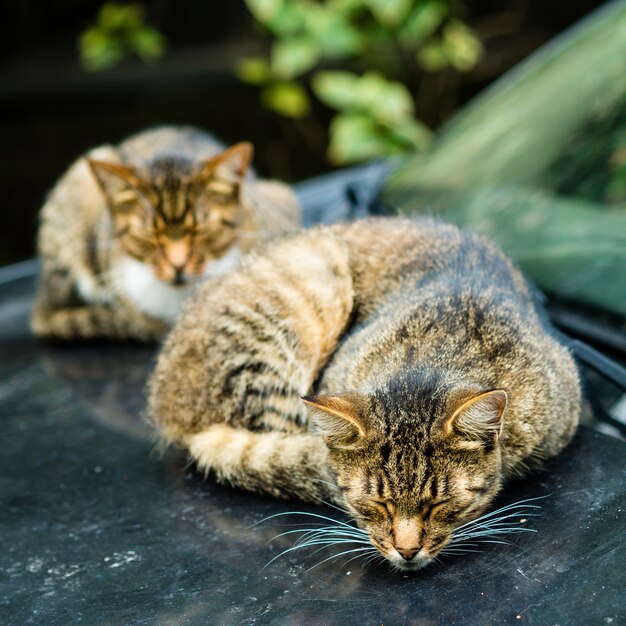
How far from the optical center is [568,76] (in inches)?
127

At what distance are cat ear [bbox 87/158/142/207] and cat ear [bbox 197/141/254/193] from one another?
27 centimetres

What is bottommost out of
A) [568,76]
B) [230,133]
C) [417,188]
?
[230,133]

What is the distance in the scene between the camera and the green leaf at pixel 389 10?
4.83 m

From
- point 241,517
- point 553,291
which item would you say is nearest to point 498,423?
point 241,517

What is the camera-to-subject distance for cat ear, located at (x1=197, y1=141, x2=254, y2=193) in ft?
11.7

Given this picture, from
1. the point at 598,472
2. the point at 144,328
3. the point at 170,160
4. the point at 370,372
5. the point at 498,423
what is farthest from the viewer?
the point at 170,160

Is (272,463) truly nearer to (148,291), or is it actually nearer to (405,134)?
(148,291)

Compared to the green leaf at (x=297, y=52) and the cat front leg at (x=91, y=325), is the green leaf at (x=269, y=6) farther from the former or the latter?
the cat front leg at (x=91, y=325)

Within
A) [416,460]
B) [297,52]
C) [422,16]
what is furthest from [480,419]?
[422,16]

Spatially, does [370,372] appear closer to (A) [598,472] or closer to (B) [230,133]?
(A) [598,472]

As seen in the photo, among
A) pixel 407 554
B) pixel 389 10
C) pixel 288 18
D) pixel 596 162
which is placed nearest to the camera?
pixel 407 554

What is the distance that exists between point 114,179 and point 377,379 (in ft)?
5.93

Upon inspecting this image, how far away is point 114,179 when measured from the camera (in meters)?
3.60

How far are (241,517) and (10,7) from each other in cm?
748
